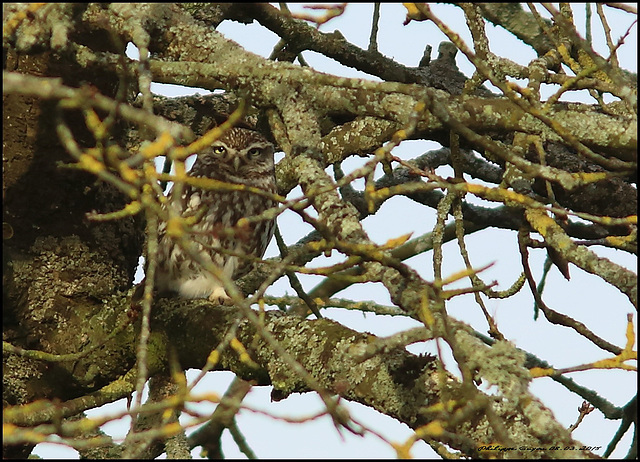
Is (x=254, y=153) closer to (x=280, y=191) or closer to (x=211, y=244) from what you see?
(x=211, y=244)

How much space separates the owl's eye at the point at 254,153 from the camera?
572 cm

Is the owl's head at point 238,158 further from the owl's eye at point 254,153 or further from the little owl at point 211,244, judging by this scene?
the little owl at point 211,244

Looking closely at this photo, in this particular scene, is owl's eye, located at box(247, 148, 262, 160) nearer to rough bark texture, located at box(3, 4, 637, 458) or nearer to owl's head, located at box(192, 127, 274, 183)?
owl's head, located at box(192, 127, 274, 183)

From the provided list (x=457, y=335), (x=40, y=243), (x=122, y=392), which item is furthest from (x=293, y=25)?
(x=457, y=335)

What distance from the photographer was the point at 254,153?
5742mm

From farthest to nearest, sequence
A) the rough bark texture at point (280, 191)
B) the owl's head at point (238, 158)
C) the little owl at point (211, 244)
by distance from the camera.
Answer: the owl's head at point (238, 158), the little owl at point (211, 244), the rough bark texture at point (280, 191)

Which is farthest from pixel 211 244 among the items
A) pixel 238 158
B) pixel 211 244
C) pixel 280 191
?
pixel 238 158

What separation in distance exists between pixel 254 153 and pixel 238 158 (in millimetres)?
123

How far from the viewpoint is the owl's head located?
5703mm

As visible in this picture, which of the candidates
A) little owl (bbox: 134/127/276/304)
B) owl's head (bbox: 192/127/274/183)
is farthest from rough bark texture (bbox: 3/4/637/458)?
owl's head (bbox: 192/127/274/183)

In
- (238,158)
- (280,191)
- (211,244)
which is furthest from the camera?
(238,158)

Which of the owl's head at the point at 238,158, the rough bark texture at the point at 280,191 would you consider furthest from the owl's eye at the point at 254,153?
the rough bark texture at the point at 280,191

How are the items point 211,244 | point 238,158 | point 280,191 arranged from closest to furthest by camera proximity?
1. point 280,191
2. point 211,244
3. point 238,158

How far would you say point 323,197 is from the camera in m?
2.61
